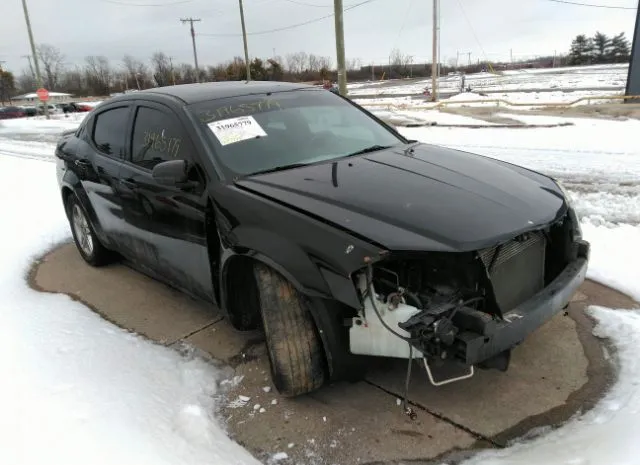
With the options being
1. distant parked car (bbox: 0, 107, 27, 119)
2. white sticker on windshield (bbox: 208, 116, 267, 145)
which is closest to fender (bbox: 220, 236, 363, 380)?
white sticker on windshield (bbox: 208, 116, 267, 145)

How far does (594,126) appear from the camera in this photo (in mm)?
11953

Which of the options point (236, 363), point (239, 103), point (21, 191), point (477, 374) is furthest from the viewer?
point (21, 191)

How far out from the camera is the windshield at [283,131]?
334cm

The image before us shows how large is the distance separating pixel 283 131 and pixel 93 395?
1.98 meters

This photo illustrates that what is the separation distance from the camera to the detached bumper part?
227 centimetres

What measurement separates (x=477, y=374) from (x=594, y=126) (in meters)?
10.8

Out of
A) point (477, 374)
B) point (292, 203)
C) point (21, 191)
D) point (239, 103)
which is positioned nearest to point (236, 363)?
point (292, 203)

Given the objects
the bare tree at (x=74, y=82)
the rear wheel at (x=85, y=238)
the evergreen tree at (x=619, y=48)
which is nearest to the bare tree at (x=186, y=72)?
the bare tree at (x=74, y=82)

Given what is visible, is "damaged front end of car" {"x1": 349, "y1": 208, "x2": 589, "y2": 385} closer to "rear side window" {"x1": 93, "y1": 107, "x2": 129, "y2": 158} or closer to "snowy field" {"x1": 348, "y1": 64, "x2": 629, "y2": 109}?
"rear side window" {"x1": 93, "y1": 107, "x2": 129, "y2": 158}

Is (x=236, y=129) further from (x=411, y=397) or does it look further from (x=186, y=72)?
(x=186, y=72)

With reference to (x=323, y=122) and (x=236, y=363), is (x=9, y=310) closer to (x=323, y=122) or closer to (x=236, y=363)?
(x=236, y=363)

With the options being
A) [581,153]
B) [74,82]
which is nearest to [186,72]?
[74,82]

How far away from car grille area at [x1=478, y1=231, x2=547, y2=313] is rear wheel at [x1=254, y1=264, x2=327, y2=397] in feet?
3.05

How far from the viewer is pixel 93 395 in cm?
288
